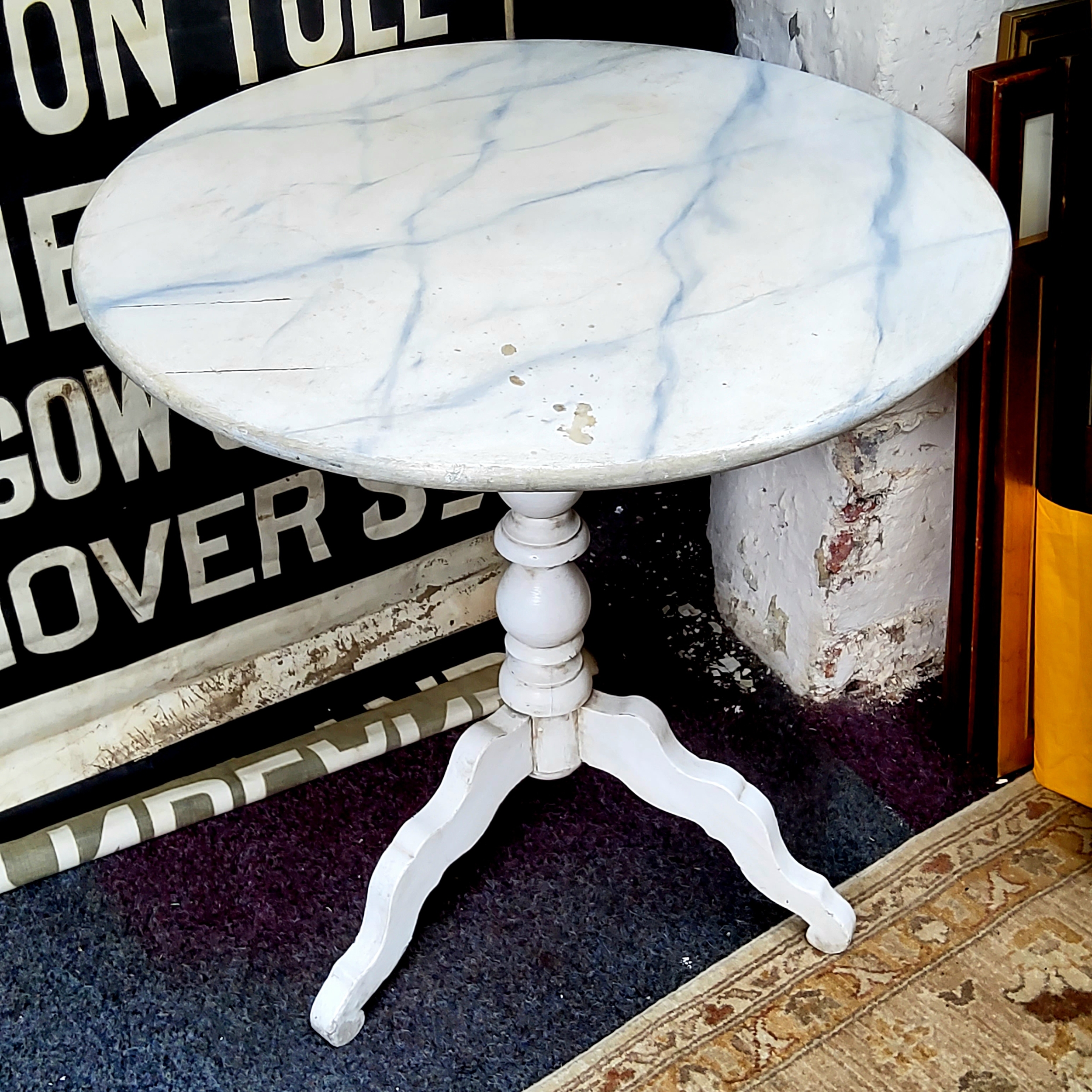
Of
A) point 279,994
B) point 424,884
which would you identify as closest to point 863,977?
point 424,884

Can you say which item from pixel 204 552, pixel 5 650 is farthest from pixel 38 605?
pixel 204 552

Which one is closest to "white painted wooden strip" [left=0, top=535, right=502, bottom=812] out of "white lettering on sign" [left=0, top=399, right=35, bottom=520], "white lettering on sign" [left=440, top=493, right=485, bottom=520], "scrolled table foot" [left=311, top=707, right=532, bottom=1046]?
"white lettering on sign" [left=440, top=493, right=485, bottom=520]

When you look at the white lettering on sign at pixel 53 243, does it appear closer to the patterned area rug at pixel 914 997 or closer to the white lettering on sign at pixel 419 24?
the white lettering on sign at pixel 419 24

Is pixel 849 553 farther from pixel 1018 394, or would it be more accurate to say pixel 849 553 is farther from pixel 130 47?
pixel 130 47

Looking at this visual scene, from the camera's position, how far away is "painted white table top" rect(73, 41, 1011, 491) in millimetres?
724

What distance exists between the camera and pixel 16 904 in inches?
48.4

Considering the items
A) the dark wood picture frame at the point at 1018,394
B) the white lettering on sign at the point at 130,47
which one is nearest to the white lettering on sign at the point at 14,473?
the white lettering on sign at the point at 130,47

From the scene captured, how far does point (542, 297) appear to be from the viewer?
2.67ft

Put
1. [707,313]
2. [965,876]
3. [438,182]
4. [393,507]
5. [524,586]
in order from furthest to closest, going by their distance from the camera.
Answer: [393,507]
[965,876]
[524,586]
[438,182]
[707,313]

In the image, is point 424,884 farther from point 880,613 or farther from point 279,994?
point 880,613

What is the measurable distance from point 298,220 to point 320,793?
0.63 meters

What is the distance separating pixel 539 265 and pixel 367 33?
479 millimetres

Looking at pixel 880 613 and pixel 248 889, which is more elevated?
pixel 880 613

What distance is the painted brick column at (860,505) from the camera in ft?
3.64
